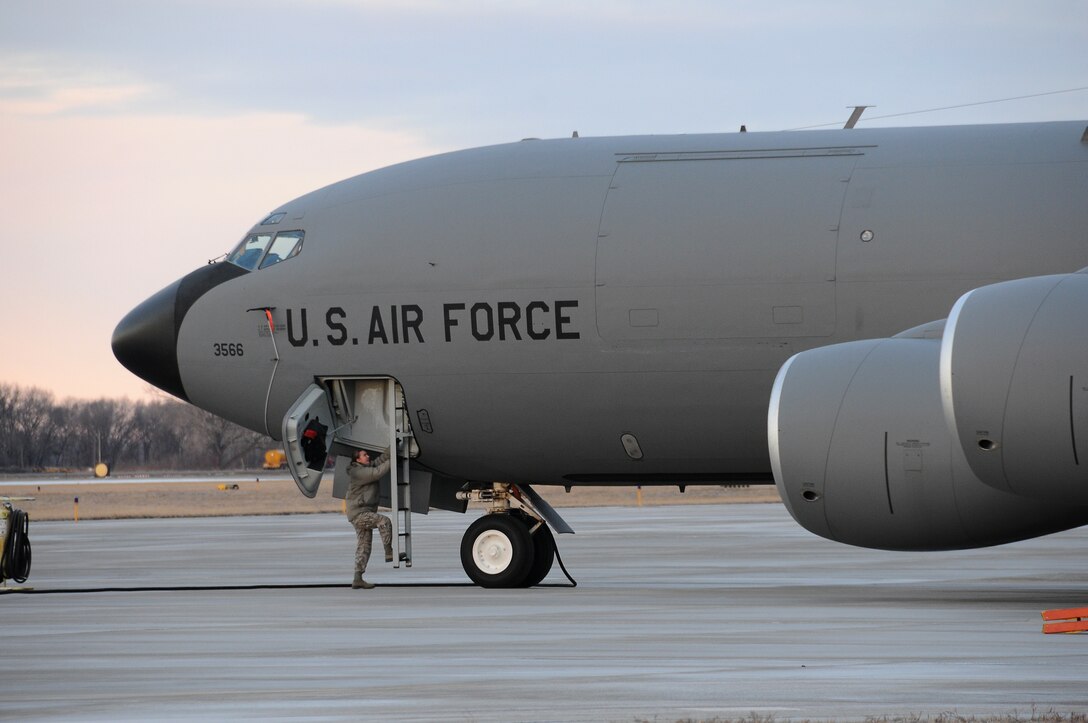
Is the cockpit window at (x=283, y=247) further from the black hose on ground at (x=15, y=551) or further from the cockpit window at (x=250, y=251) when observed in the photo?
the black hose on ground at (x=15, y=551)

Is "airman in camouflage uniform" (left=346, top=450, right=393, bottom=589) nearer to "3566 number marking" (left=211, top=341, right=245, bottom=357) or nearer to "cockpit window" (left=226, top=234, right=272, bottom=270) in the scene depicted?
"3566 number marking" (left=211, top=341, right=245, bottom=357)

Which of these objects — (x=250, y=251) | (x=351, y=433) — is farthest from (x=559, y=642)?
(x=250, y=251)

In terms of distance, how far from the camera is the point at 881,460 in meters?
17.7

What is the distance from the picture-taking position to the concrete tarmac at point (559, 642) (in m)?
12.0

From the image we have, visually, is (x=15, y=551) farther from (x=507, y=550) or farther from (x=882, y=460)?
(x=882, y=460)

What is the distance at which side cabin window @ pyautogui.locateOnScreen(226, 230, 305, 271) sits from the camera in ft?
78.5

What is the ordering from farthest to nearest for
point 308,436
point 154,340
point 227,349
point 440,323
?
point 154,340 → point 227,349 → point 308,436 → point 440,323

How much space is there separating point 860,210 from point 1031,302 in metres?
4.79

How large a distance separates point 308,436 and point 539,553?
347 centimetres

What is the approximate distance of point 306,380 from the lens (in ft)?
77.2

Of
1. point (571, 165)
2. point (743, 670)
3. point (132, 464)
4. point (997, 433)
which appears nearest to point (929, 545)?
point (997, 433)

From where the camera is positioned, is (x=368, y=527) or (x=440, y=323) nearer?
(x=440, y=323)

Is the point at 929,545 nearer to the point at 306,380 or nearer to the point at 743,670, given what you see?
the point at 743,670

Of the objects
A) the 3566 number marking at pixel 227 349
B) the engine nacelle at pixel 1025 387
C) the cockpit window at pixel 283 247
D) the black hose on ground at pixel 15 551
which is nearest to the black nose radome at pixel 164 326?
the cockpit window at pixel 283 247
